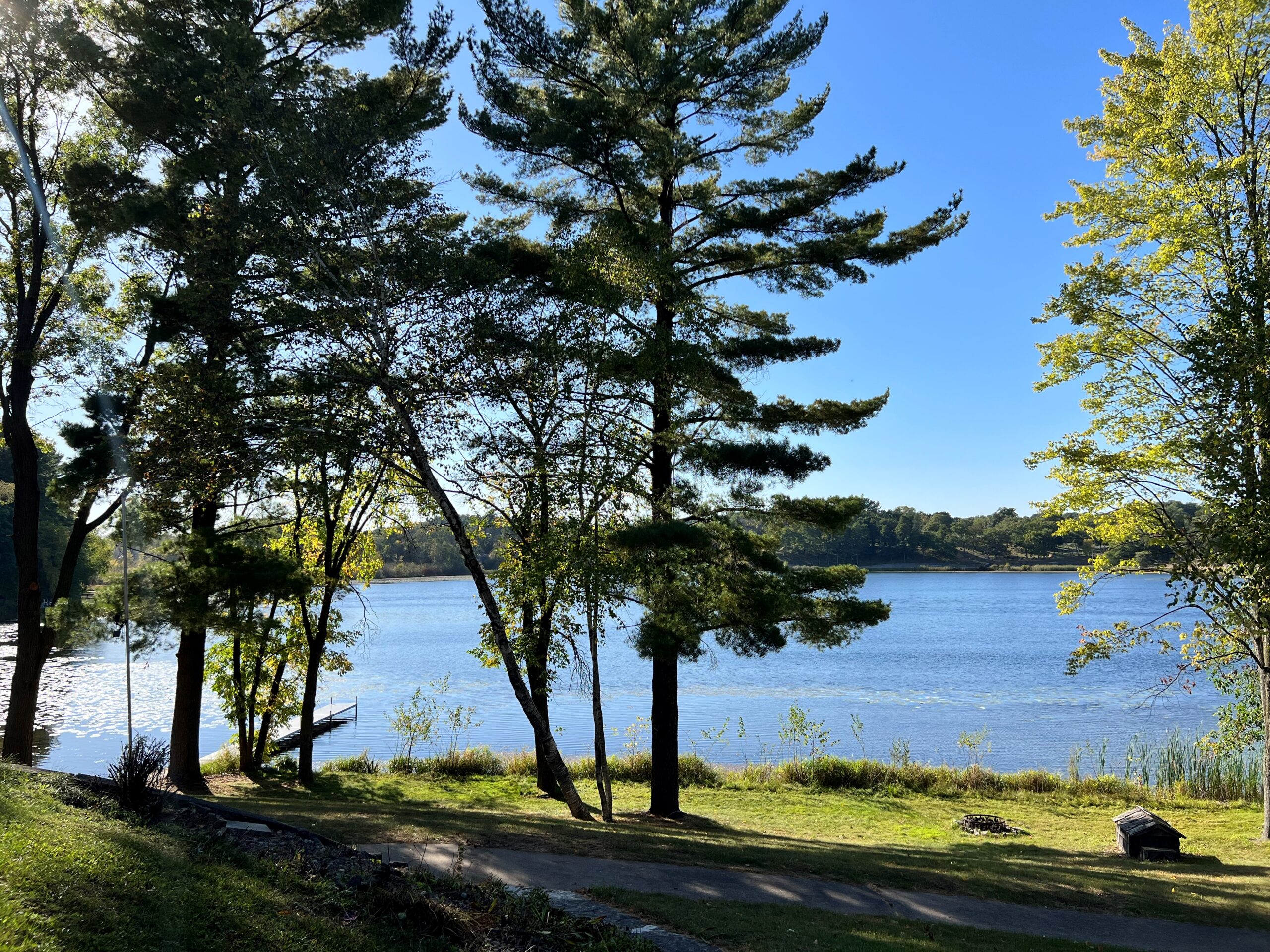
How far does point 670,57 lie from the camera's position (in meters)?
11.0

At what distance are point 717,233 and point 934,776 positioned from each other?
34.1 ft

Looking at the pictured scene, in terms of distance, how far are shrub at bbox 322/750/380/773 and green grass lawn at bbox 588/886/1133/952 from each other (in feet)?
40.4

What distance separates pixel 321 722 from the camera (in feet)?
77.8

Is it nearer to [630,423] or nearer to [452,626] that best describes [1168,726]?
[630,423]

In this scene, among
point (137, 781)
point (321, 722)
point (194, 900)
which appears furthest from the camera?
point (321, 722)

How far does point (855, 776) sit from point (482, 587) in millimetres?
8736

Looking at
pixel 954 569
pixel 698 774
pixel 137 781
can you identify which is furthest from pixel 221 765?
pixel 954 569

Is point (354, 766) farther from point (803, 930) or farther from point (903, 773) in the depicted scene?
point (803, 930)

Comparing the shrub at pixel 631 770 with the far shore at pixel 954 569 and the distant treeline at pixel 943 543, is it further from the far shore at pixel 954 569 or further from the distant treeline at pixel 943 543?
the far shore at pixel 954 569

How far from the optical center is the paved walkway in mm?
6289

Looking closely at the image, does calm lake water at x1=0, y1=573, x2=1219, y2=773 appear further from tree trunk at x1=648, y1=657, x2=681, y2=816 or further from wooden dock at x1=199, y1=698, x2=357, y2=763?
tree trunk at x1=648, y1=657, x2=681, y2=816

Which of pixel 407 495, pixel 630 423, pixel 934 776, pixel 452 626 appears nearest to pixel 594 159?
pixel 630 423

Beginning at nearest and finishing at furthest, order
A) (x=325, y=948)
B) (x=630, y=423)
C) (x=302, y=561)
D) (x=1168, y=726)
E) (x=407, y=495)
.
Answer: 1. (x=325, y=948)
2. (x=630, y=423)
3. (x=407, y=495)
4. (x=302, y=561)
5. (x=1168, y=726)

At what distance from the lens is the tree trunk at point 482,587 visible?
34.8 feet
